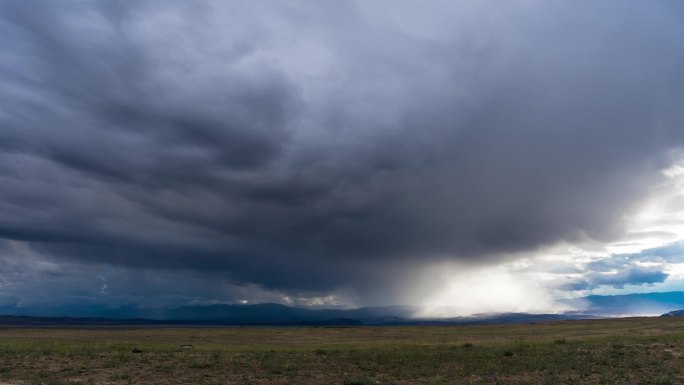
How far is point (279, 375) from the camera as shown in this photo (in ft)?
116

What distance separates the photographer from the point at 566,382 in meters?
29.4

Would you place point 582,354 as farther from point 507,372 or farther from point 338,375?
point 338,375

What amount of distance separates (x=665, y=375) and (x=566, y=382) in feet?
21.1

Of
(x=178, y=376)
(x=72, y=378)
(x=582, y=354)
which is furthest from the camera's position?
(x=582, y=354)

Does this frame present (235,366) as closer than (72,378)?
No

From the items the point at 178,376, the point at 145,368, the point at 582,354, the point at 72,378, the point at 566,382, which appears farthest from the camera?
the point at 582,354

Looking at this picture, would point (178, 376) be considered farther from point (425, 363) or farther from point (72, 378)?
point (425, 363)

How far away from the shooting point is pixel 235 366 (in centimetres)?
3941

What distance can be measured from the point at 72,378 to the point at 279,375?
540 inches

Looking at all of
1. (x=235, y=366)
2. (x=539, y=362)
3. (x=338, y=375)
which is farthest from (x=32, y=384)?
(x=539, y=362)

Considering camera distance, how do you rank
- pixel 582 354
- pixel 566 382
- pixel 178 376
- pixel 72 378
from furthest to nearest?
1. pixel 582 354
2. pixel 178 376
3. pixel 72 378
4. pixel 566 382

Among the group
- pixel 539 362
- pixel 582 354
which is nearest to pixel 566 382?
pixel 539 362

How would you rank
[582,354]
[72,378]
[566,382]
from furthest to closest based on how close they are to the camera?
1. [582,354]
2. [72,378]
3. [566,382]

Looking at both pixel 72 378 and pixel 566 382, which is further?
pixel 72 378
